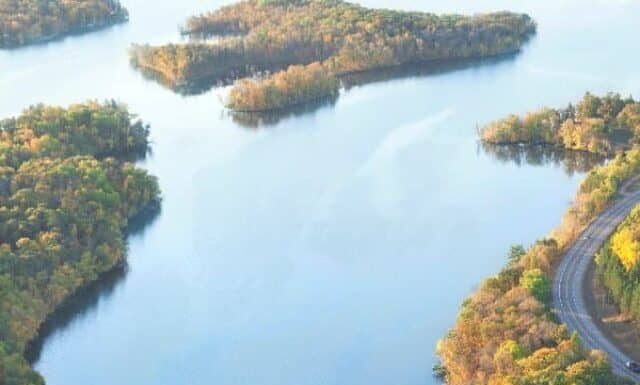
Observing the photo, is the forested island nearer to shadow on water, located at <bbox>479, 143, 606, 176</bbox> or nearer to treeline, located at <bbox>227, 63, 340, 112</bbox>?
treeline, located at <bbox>227, 63, 340, 112</bbox>

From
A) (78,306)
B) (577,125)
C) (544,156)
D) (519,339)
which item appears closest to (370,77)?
(544,156)

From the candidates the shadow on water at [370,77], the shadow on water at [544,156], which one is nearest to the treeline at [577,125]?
the shadow on water at [544,156]

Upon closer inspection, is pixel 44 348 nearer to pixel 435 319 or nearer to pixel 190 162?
pixel 435 319

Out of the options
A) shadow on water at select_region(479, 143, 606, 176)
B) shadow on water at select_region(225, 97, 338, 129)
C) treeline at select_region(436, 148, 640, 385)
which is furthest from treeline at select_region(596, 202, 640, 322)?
shadow on water at select_region(225, 97, 338, 129)

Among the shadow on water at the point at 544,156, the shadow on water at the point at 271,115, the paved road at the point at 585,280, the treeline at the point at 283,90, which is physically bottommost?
the paved road at the point at 585,280

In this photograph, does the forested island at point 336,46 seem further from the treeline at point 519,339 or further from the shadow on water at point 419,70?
the treeline at point 519,339

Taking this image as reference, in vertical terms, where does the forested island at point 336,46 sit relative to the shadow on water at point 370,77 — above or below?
above
